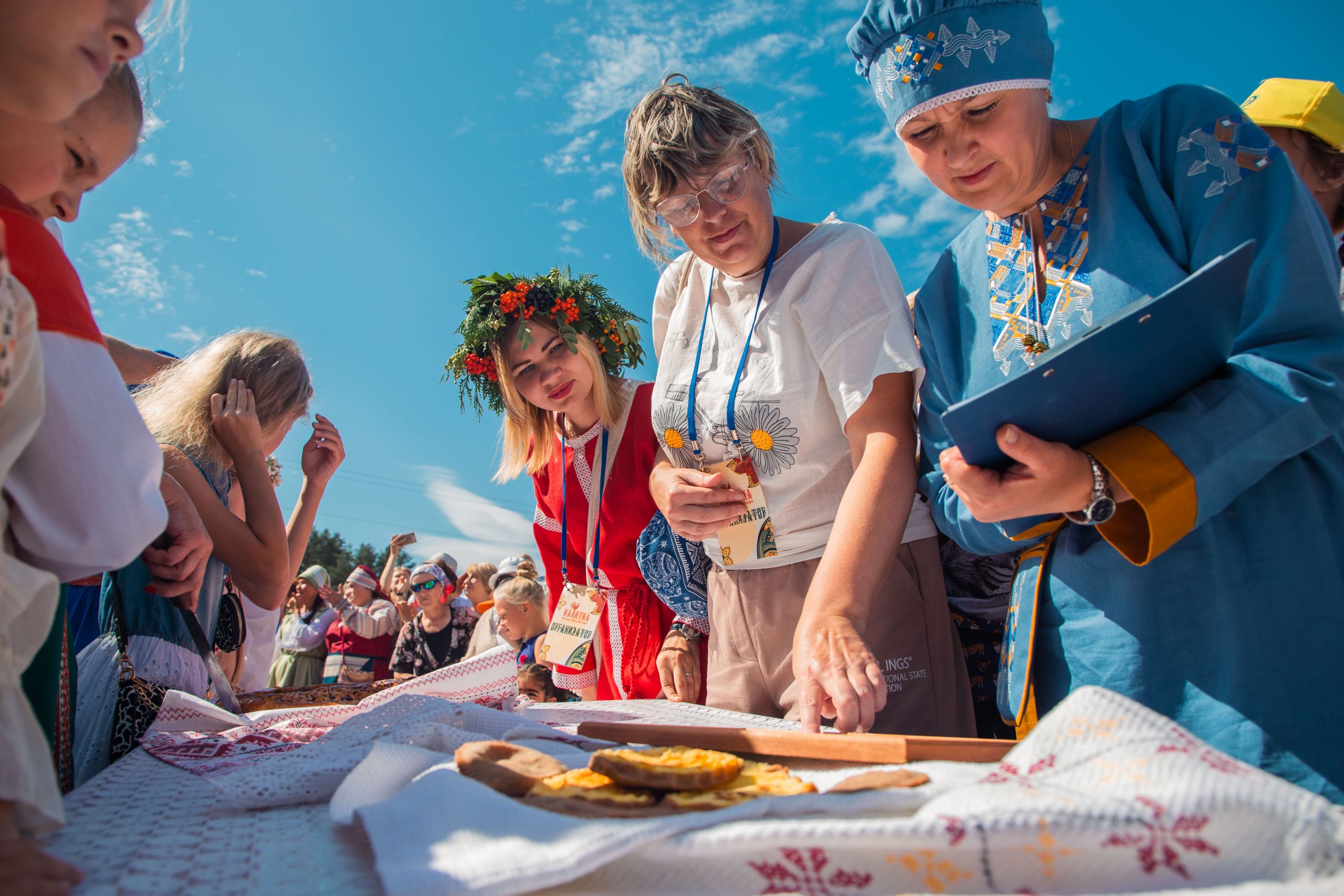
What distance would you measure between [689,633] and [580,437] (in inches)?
37.9

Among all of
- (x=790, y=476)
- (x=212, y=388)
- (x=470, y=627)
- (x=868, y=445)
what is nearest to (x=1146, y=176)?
(x=868, y=445)

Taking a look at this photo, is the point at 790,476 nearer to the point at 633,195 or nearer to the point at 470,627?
the point at 633,195

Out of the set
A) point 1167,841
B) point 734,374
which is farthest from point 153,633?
point 1167,841

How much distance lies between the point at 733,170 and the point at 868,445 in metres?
0.85

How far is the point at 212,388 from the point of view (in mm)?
2781

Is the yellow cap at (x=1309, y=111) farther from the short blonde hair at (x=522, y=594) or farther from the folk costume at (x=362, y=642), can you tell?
the folk costume at (x=362, y=642)

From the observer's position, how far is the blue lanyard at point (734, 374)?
209 cm

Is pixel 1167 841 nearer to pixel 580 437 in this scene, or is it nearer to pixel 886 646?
pixel 886 646

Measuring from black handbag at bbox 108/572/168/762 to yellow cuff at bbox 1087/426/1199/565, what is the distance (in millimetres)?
1836

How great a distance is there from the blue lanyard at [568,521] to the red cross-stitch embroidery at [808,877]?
2.25 metres

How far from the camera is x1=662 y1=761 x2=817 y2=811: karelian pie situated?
856 mm

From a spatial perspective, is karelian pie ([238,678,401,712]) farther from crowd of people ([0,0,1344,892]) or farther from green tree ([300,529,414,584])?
green tree ([300,529,414,584])

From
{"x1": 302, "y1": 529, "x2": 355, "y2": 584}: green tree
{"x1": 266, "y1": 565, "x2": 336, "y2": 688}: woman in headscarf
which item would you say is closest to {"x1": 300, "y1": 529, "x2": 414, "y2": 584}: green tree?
{"x1": 302, "y1": 529, "x2": 355, "y2": 584}: green tree

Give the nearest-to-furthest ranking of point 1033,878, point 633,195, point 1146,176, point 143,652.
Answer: point 1033,878, point 1146,176, point 143,652, point 633,195
